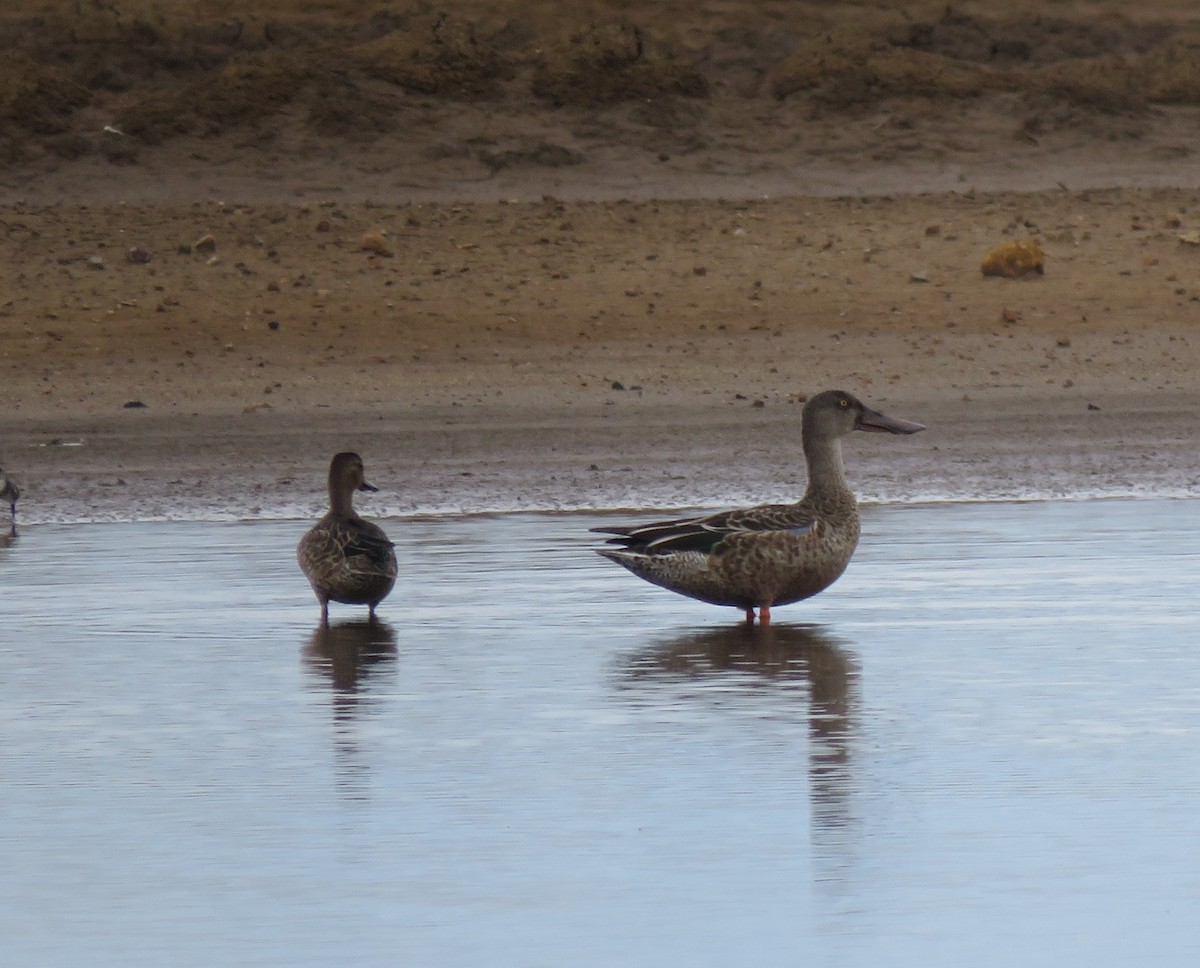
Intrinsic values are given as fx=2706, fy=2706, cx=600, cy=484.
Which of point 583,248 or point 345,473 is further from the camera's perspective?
point 583,248

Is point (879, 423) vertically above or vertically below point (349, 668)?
above

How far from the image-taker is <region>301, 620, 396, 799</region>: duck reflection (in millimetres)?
6444

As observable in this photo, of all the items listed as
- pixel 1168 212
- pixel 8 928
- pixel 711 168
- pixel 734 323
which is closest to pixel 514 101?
pixel 711 168

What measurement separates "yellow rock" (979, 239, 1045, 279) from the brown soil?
162 millimetres

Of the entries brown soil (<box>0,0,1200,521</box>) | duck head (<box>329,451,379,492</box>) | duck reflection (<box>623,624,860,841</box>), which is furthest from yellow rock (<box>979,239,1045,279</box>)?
duck reflection (<box>623,624,860,841</box>)

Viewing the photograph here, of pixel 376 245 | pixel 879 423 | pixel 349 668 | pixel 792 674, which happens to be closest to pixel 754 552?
pixel 792 674

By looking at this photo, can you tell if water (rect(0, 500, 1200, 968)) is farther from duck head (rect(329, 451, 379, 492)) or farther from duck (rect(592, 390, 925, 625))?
duck head (rect(329, 451, 379, 492))

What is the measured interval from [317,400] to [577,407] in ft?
4.77

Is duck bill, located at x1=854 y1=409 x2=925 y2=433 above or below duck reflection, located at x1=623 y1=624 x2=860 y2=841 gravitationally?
above

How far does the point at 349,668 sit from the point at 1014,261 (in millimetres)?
10874

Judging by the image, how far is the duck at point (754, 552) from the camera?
8.66 metres

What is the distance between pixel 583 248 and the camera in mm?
18875

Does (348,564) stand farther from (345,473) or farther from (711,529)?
(711,529)

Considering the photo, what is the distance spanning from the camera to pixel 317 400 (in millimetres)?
14992
